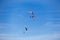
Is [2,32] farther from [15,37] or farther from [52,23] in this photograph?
[52,23]

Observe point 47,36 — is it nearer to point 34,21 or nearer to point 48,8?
point 34,21

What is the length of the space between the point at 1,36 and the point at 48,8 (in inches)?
36.0

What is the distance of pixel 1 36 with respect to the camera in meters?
1.73

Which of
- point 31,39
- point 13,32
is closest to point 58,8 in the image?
point 31,39

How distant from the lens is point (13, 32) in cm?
172

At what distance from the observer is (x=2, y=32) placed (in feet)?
5.67

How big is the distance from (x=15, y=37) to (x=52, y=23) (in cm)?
66

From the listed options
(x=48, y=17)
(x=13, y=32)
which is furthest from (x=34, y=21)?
(x=13, y=32)

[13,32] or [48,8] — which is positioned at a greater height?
[48,8]

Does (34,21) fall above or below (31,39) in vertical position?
above

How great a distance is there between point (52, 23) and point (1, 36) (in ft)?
2.88

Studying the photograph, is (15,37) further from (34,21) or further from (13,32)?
(34,21)

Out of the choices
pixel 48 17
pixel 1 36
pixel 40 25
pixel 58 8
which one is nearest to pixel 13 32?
pixel 1 36

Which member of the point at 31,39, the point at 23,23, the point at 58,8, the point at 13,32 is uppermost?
the point at 58,8
